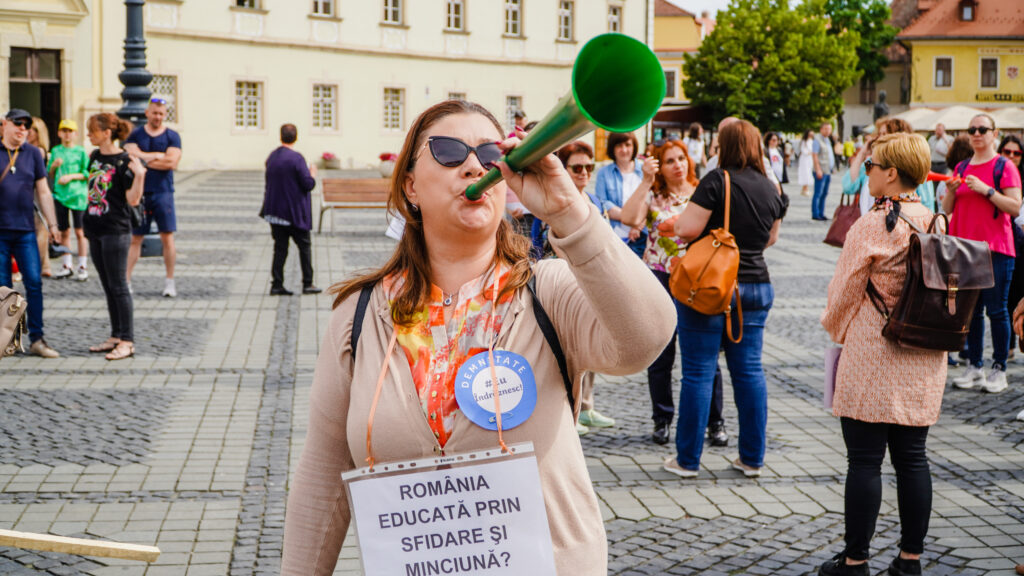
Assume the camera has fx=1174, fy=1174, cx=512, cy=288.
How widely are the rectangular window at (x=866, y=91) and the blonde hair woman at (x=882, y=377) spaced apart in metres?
77.4

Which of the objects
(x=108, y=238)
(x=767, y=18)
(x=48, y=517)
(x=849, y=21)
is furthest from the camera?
(x=849, y=21)

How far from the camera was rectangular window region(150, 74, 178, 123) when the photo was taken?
3756 cm

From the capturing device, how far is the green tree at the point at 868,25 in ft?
243

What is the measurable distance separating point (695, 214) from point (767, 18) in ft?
189

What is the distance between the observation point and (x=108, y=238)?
848cm

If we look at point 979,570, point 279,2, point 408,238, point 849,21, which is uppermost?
point 849,21

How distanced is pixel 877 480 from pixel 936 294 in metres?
0.73

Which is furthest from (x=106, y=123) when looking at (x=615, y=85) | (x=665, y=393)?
(x=615, y=85)

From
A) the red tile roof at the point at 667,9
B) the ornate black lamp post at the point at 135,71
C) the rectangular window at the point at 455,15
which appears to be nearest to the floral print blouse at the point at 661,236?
the ornate black lamp post at the point at 135,71

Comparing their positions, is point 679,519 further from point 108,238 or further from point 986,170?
point 108,238

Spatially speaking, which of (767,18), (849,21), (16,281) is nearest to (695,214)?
(16,281)

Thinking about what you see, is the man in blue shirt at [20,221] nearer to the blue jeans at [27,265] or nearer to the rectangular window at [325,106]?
the blue jeans at [27,265]

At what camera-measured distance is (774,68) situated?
2325 inches

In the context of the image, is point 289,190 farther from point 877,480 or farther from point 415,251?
point 415,251
